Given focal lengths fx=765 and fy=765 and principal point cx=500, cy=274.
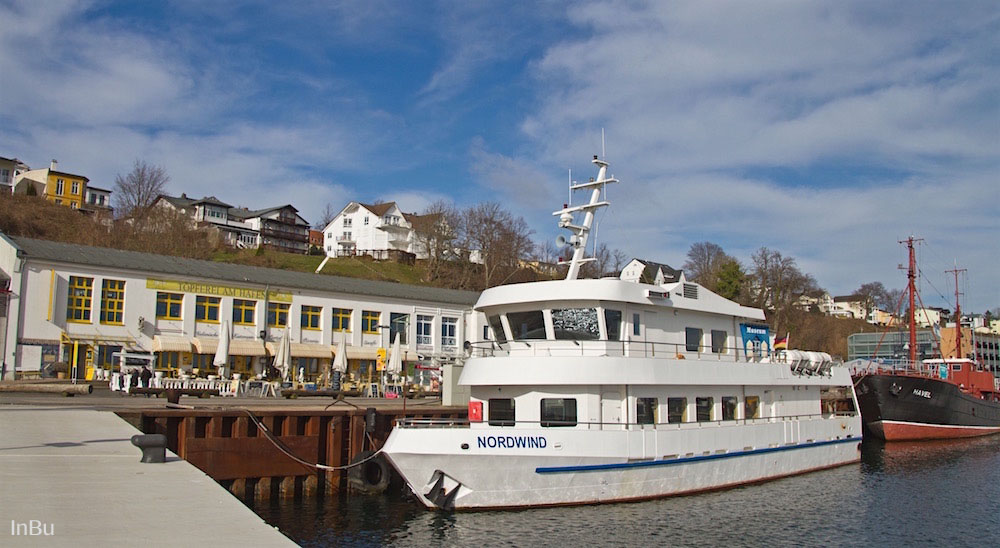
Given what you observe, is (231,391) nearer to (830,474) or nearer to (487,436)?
(487,436)

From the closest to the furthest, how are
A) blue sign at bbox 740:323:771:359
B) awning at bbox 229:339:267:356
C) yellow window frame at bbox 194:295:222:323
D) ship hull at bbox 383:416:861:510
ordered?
ship hull at bbox 383:416:861:510 → blue sign at bbox 740:323:771:359 → yellow window frame at bbox 194:295:222:323 → awning at bbox 229:339:267:356

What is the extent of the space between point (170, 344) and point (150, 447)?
23.8 m

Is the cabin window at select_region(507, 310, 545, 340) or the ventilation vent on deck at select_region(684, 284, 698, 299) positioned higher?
the ventilation vent on deck at select_region(684, 284, 698, 299)

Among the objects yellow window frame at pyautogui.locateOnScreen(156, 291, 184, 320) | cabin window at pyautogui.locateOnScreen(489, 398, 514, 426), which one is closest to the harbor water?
cabin window at pyautogui.locateOnScreen(489, 398, 514, 426)

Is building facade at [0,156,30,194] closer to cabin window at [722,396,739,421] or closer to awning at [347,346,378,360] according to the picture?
awning at [347,346,378,360]

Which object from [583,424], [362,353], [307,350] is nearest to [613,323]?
[583,424]

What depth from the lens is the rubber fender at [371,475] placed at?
1938 centimetres

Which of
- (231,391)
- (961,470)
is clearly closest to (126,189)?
(231,391)

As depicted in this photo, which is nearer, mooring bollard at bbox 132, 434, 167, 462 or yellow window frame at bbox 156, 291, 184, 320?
mooring bollard at bbox 132, 434, 167, 462

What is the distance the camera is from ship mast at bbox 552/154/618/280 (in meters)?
20.1

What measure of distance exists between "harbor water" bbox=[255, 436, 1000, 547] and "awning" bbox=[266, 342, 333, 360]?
21354 millimetres

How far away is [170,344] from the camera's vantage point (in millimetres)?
35438

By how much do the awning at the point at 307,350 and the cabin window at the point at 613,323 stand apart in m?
24.5

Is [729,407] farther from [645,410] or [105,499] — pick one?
[105,499]
